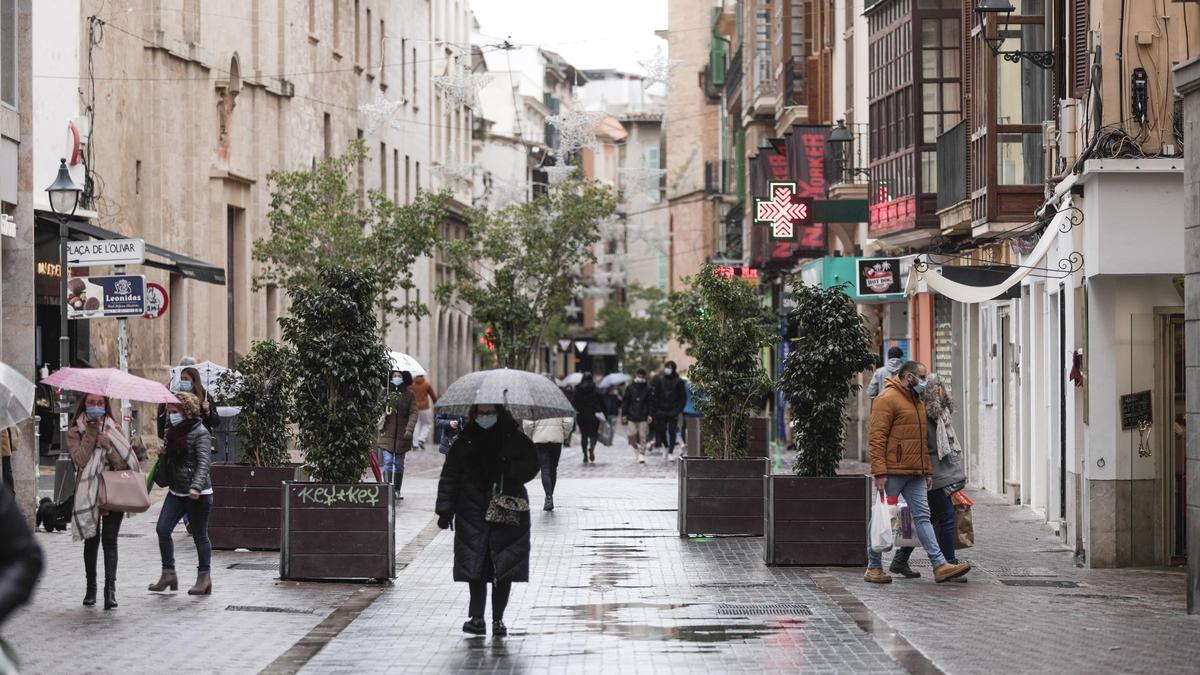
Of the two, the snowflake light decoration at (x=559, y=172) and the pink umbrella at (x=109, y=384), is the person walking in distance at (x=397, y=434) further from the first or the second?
the snowflake light decoration at (x=559, y=172)

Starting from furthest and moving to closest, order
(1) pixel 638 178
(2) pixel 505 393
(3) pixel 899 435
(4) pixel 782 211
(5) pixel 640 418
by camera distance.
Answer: (1) pixel 638 178 < (4) pixel 782 211 < (5) pixel 640 418 < (3) pixel 899 435 < (2) pixel 505 393

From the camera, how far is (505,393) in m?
12.3

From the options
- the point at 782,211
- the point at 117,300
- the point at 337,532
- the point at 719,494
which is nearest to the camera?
the point at 337,532

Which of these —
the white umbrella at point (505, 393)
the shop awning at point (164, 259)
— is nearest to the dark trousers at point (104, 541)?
the white umbrella at point (505, 393)

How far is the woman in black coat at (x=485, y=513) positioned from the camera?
1218 cm

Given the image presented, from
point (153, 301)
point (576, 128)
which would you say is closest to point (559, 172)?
point (576, 128)

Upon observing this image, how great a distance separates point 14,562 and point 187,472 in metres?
9.47

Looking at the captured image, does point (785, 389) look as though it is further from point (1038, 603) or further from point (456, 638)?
point (456, 638)

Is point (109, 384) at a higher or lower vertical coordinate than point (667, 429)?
higher

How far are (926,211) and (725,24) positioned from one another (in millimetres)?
40384

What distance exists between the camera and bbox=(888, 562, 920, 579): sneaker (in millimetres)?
16047

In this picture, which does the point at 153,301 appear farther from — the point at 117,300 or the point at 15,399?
Answer: the point at 15,399

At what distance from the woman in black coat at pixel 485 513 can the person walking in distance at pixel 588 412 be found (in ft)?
81.2

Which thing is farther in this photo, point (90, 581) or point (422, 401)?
point (422, 401)
